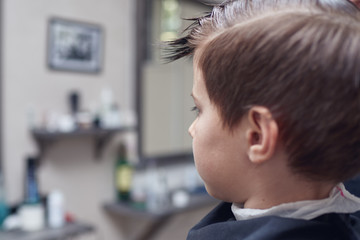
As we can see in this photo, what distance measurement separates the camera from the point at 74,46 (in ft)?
7.32

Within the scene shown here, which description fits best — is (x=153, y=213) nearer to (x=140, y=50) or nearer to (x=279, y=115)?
(x=140, y=50)

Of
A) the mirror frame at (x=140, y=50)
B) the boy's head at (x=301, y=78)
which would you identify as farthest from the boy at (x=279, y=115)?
the mirror frame at (x=140, y=50)

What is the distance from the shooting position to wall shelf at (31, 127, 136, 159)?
78.6 inches

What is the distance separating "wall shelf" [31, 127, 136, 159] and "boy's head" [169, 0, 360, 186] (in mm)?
1674

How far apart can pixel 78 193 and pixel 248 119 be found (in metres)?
2.01

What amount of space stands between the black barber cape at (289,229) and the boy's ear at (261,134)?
88 millimetres

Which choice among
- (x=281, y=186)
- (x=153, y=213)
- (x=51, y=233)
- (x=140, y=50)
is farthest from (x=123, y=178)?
(x=281, y=186)

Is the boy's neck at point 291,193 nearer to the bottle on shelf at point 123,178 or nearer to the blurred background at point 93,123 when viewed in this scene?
the blurred background at point 93,123

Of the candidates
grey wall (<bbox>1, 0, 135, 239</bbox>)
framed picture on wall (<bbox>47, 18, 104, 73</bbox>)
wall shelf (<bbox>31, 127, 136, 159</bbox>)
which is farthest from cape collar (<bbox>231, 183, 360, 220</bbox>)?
framed picture on wall (<bbox>47, 18, 104, 73</bbox>)

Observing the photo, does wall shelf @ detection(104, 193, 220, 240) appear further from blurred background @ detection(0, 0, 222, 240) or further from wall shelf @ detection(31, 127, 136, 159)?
wall shelf @ detection(31, 127, 136, 159)

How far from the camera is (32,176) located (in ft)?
6.36

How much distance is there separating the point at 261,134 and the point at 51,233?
5.29ft

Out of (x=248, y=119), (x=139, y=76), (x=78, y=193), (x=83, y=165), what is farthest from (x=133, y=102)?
(x=248, y=119)

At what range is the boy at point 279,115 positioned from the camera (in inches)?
17.3
